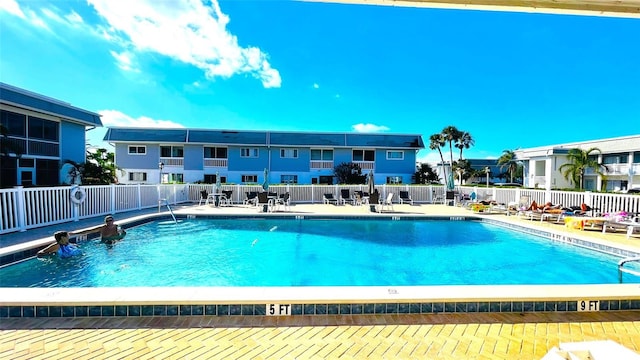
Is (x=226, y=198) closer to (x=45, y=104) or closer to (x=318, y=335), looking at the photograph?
(x=45, y=104)

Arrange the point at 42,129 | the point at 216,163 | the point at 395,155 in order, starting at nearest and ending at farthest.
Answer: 1. the point at 42,129
2. the point at 216,163
3. the point at 395,155

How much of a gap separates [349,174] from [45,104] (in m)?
19.8

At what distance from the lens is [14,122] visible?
14688mm

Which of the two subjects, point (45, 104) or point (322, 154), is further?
point (322, 154)

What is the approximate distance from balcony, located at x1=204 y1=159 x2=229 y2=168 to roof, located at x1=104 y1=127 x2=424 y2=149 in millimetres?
1765

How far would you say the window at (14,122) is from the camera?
560 inches

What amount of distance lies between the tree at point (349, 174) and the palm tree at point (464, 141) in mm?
18477

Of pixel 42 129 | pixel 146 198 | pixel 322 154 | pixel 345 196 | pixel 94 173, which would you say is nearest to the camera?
pixel 146 198

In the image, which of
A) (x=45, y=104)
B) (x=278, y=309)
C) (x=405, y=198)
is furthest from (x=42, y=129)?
(x=405, y=198)

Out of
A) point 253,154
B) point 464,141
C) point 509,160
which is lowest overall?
point 253,154

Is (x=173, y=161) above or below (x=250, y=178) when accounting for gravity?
above

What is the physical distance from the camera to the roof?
23750 mm

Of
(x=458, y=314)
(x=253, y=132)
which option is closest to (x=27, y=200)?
(x=458, y=314)

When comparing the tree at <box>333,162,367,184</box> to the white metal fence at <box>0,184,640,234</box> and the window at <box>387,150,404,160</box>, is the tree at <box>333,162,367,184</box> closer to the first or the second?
the window at <box>387,150,404,160</box>
